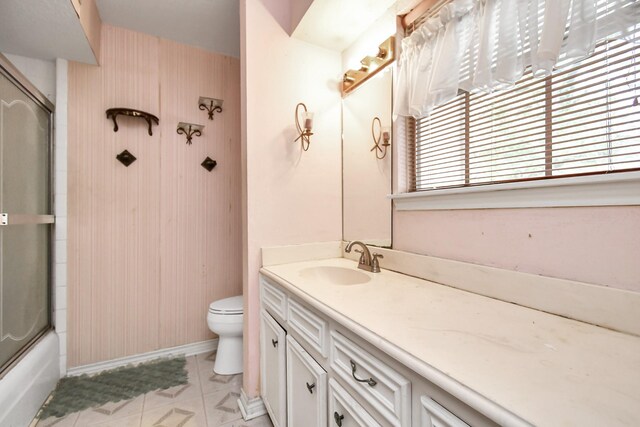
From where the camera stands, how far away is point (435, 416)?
0.54 m

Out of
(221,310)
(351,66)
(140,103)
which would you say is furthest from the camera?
(140,103)

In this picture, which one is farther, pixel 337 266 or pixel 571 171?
pixel 337 266

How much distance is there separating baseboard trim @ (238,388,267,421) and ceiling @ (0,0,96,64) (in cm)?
228

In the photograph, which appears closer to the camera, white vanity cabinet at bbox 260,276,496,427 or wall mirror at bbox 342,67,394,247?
white vanity cabinet at bbox 260,276,496,427

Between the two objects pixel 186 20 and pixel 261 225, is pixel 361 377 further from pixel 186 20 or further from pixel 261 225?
pixel 186 20

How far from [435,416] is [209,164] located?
2.21 metres

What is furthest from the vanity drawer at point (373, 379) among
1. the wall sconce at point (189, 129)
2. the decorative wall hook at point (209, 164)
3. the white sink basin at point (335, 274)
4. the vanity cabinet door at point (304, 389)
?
the wall sconce at point (189, 129)

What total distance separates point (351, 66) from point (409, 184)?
895 mm

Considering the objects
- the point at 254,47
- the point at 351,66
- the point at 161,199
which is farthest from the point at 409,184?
the point at 161,199

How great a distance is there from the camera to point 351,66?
69.4 inches

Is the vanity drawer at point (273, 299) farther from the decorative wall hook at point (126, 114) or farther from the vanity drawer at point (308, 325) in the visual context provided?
the decorative wall hook at point (126, 114)

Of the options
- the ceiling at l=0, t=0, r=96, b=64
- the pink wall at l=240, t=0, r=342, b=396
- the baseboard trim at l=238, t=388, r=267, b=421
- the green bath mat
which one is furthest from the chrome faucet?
the ceiling at l=0, t=0, r=96, b=64

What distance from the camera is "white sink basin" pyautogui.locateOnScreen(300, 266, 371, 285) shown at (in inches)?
56.1

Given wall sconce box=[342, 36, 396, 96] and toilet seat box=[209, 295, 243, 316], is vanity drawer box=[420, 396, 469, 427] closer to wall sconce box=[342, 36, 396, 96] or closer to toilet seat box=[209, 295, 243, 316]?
wall sconce box=[342, 36, 396, 96]
